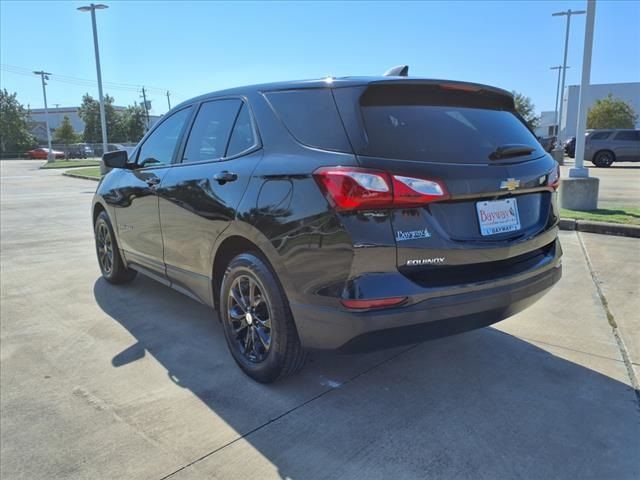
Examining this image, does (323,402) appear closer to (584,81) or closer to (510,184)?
(510,184)

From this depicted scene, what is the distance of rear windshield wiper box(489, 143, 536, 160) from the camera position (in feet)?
9.07

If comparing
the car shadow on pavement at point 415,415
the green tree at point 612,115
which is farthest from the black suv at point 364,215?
the green tree at point 612,115

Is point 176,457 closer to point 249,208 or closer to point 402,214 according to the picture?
point 249,208

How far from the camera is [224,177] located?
3.13 metres

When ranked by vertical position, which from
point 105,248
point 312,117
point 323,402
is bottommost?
point 323,402

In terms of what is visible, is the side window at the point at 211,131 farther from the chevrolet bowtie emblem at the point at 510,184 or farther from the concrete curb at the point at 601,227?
the concrete curb at the point at 601,227

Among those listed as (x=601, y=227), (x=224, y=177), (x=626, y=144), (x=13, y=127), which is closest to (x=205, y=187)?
(x=224, y=177)

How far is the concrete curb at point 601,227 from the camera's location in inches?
271

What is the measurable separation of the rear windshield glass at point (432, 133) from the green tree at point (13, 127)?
73.4 metres

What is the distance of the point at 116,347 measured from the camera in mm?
3746

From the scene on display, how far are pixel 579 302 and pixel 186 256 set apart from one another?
3.31 meters

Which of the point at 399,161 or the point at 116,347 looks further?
the point at 116,347

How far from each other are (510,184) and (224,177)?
1.68 metres

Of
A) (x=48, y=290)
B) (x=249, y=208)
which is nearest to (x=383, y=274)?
(x=249, y=208)
